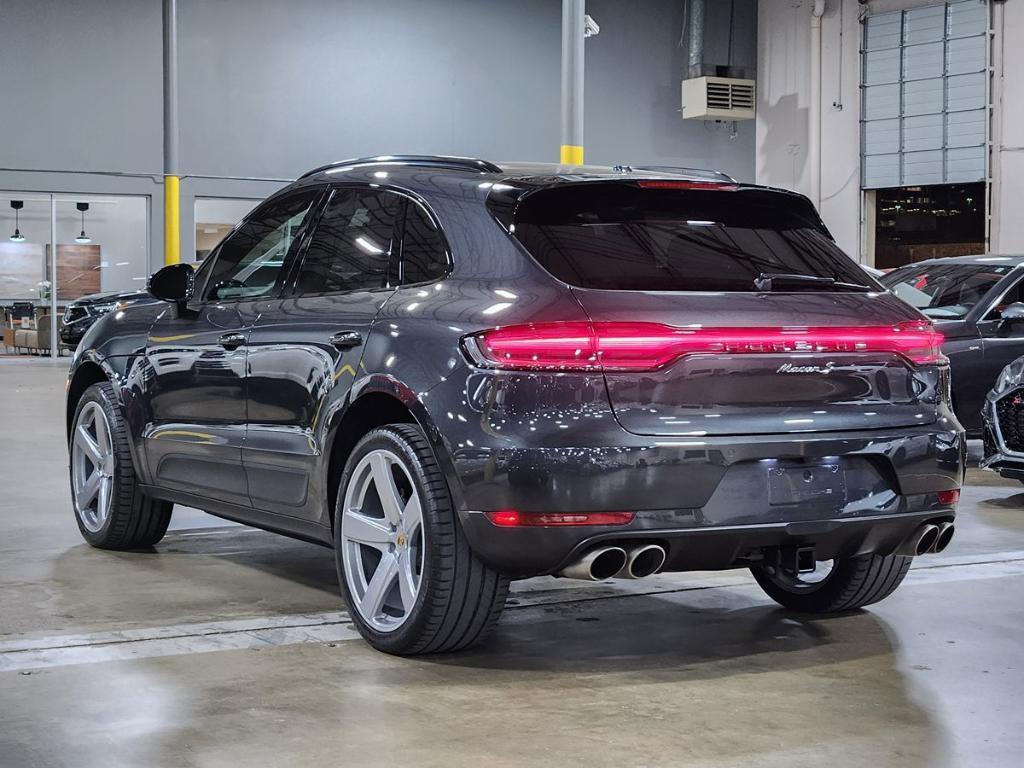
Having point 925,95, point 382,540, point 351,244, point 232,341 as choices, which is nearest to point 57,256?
point 925,95

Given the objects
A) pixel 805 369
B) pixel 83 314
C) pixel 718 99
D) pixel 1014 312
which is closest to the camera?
pixel 805 369

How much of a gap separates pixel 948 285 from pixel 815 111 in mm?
17412

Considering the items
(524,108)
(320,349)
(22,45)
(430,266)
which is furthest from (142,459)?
(524,108)

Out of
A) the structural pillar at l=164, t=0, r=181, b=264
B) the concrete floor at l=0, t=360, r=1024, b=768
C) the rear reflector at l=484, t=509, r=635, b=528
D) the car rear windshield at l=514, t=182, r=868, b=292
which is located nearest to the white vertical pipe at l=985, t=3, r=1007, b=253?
the structural pillar at l=164, t=0, r=181, b=264

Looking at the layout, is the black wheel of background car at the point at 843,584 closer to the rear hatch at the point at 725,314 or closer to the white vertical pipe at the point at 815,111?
the rear hatch at the point at 725,314

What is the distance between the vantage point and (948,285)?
11008mm

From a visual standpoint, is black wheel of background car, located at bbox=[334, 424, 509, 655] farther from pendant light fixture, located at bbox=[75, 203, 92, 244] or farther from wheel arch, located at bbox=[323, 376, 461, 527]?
pendant light fixture, located at bbox=[75, 203, 92, 244]

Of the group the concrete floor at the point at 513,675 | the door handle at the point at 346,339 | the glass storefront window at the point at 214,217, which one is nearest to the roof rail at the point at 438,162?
the door handle at the point at 346,339

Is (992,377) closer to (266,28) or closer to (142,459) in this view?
(142,459)

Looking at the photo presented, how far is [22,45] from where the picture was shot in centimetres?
2433

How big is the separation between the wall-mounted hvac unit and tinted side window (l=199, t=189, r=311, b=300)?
2342 cm

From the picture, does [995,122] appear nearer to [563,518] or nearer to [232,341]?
[232,341]

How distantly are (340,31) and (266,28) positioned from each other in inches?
51.0

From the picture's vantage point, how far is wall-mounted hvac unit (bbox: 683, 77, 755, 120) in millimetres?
28516
